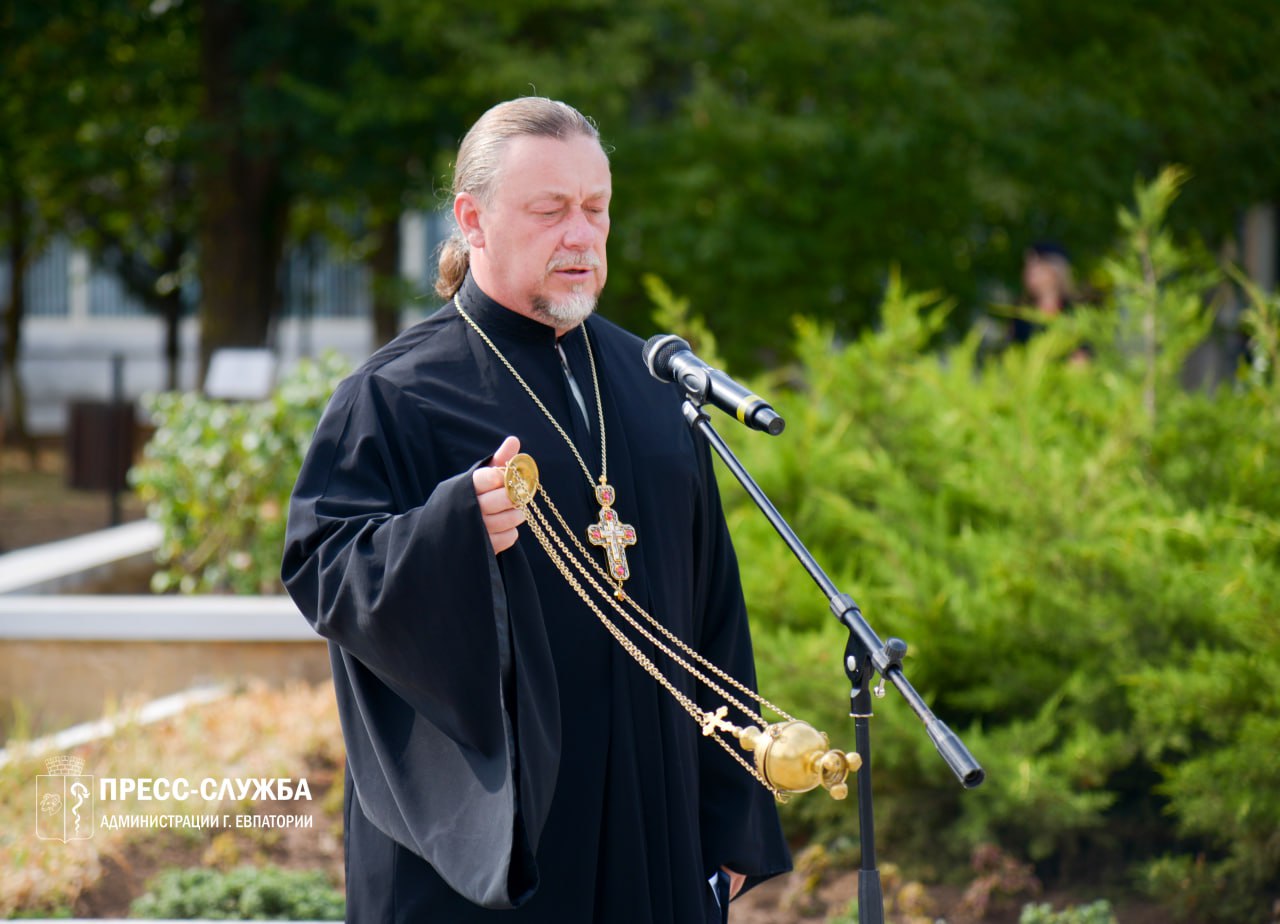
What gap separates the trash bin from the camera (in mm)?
10523

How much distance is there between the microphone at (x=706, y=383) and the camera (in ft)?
7.21

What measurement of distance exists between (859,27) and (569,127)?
7650 millimetres

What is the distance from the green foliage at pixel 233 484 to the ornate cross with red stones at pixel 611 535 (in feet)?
15.0

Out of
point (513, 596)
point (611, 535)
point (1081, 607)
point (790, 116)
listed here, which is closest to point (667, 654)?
point (611, 535)

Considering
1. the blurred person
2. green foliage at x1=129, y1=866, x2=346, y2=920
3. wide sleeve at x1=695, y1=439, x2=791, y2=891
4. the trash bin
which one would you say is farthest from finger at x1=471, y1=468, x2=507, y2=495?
the trash bin

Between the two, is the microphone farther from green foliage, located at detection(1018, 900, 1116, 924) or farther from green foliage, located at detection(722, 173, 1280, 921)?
green foliage, located at detection(1018, 900, 1116, 924)

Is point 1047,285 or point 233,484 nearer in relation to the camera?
point 233,484

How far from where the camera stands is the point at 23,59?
519 inches

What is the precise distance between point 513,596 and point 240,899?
2.36 meters

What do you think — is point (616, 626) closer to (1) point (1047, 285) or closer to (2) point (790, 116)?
(1) point (1047, 285)

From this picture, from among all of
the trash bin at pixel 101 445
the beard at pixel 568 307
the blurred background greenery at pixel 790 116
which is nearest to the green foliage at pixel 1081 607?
the beard at pixel 568 307

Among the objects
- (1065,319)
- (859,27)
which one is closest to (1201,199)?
(859,27)

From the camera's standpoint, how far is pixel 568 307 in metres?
2.55

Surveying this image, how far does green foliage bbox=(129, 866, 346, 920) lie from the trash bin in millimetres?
6513
